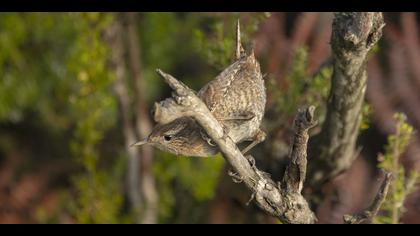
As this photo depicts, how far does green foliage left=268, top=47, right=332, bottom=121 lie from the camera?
2109 millimetres

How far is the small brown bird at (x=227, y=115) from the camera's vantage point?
4.67 feet

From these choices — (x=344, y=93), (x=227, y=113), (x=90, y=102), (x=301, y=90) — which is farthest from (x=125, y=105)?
(x=227, y=113)

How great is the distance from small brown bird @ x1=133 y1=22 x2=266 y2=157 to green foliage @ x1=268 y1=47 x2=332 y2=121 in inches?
21.3

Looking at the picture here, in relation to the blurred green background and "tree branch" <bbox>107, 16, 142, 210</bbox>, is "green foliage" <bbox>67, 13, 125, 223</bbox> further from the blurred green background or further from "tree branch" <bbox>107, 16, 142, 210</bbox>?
"tree branch" <bbox>107, 16, 142, 210</bbox>

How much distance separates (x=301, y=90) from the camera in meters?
A: 2.18

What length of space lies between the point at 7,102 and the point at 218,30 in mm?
1736

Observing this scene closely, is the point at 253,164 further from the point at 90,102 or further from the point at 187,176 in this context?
the point at 187,176

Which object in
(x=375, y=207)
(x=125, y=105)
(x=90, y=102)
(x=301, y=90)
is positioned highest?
(x=125, y=105)

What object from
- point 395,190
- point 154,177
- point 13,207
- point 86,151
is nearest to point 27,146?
point 13,207

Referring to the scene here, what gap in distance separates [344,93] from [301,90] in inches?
16.2

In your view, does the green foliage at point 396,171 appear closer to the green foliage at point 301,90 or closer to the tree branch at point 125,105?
A: the green foliage at point 301,90

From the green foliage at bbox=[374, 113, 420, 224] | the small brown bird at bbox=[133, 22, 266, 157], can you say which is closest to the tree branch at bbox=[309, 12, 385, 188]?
the green foliage at bbox=[374, 113, 420, 224]
